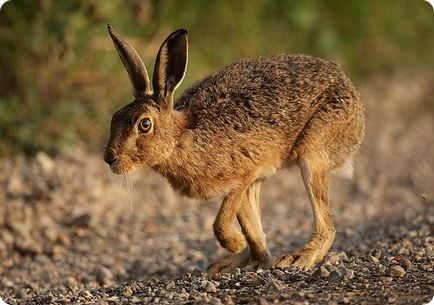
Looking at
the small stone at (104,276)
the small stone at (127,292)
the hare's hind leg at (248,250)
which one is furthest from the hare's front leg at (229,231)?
the small stone at (104,276)

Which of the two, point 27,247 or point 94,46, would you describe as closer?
point 27,247

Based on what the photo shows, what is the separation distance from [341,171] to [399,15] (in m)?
9.26

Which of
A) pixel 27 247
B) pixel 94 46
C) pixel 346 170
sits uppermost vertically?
pixel 94 46

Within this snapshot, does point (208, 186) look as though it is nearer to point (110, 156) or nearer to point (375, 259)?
point (110, 156)

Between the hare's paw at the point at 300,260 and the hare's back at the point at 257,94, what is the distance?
3.38 ft

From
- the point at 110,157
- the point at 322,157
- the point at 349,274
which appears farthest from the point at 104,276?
the point at 349,274

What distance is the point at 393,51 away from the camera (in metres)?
16.5

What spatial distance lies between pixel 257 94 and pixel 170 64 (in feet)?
2.77

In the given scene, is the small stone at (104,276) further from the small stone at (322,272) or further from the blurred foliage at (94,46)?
the small stone at (322,272)

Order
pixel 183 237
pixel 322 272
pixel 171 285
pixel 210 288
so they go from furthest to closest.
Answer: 1. pixel 183 237
2. pixel 171 285
3. pixel 322 272
4. pixel 210 288

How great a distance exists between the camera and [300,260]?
6.75 metres

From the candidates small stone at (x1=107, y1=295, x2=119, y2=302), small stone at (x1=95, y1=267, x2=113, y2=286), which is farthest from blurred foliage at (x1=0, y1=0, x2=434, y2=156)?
small stone at (x1=107, y1=295, x2=119, y2=302)

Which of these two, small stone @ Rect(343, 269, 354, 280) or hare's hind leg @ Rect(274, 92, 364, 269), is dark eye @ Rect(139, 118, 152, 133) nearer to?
hare's hind leg @ Rect(274, 92, 364, 269)

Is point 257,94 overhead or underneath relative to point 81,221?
overhead
